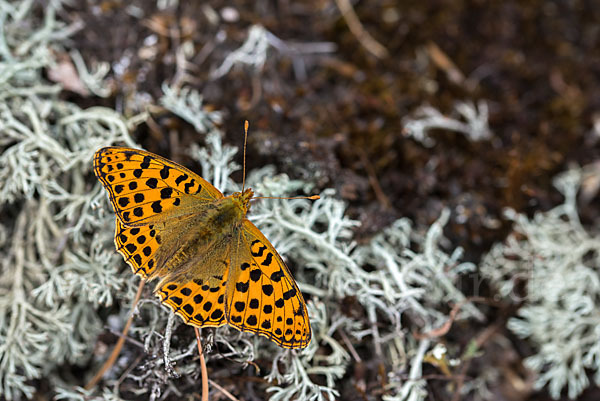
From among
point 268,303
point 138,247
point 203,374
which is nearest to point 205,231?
point 138,247

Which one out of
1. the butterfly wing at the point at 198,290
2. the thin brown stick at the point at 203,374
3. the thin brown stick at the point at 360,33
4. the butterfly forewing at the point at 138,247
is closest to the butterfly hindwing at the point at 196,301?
the butterfly wing at the point at 198,290

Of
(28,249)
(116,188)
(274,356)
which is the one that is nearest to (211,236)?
(116,188)

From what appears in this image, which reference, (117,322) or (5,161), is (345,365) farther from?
(5,161)

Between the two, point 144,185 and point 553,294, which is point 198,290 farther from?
point 553,294

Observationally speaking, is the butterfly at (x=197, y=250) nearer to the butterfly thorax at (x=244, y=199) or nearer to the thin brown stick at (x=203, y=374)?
the butterfly thorax at (x=244, y=199)

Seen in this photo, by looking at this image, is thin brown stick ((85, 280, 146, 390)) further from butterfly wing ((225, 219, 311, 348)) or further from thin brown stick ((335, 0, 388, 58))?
thin brown stick ((335, 0, 388, 58))

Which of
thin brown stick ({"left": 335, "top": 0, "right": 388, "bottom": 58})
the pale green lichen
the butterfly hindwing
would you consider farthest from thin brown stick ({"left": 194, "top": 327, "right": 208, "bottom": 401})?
thin brown stick ({"left": 335, "top": 0, "right": 388, "bottom": 58})
